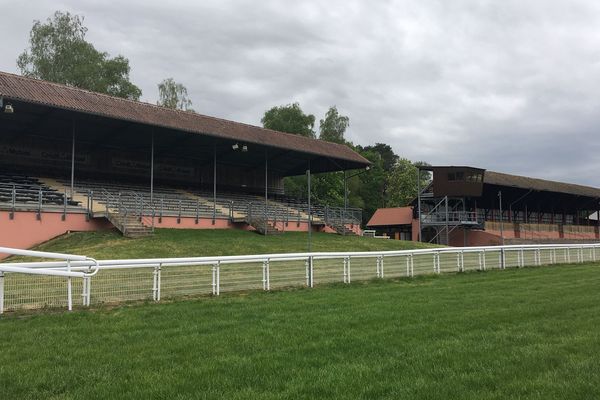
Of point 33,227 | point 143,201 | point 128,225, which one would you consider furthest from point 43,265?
point 143,201

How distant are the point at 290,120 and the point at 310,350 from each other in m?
69.6

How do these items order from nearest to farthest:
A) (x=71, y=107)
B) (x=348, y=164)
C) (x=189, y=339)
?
(x=189, y=339) → (x=71, y=107) → (x=348, y=164)

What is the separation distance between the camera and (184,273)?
1202 cm

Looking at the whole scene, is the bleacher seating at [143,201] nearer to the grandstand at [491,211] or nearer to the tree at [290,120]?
the grandstand at [491,211]

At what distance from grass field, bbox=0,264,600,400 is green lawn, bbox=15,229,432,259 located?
12594 mm

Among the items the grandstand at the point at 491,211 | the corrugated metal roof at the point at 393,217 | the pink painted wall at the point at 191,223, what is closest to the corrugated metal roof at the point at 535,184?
the grandstand at the point at 491,211

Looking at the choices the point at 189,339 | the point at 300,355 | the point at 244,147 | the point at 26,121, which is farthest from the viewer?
the point at 244,147

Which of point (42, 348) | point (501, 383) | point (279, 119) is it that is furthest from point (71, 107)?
point (279, 119)

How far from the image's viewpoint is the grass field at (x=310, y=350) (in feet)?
15.9

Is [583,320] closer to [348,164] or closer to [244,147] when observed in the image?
[244,147]

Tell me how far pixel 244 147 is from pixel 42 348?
2875cm

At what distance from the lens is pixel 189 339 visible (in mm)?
6965

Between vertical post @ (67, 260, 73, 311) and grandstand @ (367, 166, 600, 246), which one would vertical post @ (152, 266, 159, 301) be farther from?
grandstand @ (367, 166, 600, 246)

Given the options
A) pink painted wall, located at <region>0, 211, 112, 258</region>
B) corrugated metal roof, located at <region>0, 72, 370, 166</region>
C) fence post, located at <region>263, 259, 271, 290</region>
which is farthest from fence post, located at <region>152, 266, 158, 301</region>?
corrugated metal roof, located at <region>0, 72, 370, 166</region>
